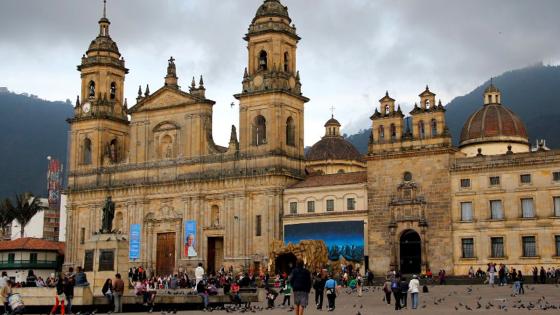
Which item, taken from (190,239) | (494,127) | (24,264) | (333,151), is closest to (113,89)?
(24,264)

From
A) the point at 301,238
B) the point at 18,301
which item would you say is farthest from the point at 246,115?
the point at 18,301

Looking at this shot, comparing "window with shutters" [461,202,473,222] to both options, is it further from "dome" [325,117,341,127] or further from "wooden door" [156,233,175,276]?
"dome" [325,117,341,127]

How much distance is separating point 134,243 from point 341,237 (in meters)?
20.8

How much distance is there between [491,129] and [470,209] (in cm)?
1112

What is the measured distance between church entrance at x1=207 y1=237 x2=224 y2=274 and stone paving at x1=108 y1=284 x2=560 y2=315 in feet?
73.1

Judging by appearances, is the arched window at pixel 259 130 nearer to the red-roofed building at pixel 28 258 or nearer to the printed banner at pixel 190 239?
the printed banner at pixel 190 239

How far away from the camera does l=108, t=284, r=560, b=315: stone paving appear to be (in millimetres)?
30297

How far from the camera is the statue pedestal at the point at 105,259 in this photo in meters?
38.3

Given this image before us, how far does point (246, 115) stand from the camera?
71000 mm

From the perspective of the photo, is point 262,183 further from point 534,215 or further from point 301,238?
point 534,215

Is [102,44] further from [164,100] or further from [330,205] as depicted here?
[330,205]

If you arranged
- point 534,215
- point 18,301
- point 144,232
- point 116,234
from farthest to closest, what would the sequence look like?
point 144,232, point 534,215, point 116,234, point 18,301

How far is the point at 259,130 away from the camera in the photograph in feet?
233

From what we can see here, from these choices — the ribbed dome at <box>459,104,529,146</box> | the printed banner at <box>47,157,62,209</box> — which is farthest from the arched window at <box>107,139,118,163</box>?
the printed banner at <box>47,157,62,209</box>
